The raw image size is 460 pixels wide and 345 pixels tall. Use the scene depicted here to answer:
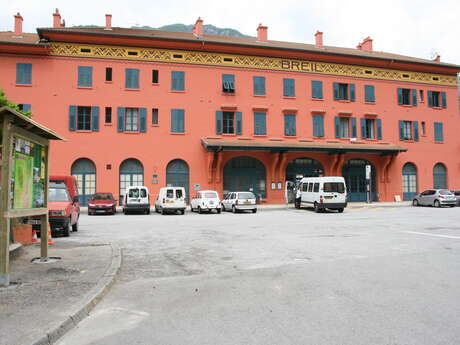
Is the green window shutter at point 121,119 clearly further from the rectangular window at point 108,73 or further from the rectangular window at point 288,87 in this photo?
the rectangular window at point 288,87

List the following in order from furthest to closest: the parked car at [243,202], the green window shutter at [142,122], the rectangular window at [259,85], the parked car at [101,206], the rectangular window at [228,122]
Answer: the rectangular window at [259,85], the rectangular window at [228,122], the green window shutter at [142,122], the parked car at [243,202], the parked car at [101,206]

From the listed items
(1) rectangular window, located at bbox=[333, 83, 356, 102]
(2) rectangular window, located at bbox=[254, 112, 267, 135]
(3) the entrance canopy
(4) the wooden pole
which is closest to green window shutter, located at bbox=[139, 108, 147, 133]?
(3) the entrance canopy

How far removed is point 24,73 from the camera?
91.7ft

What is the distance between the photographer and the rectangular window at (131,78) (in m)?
29.4

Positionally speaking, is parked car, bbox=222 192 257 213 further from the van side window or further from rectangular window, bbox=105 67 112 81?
rectangular window, bbox=105 67 112 81

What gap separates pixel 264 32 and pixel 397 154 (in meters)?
16.2

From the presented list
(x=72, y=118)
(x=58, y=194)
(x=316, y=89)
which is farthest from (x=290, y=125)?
(x=58, y=194)

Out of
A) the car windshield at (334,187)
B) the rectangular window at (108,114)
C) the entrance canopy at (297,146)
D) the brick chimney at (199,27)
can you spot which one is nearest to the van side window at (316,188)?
the car windshield at (334,187)

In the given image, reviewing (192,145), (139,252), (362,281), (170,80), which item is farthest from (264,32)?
(362,281)

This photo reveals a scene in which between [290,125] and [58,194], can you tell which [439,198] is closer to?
[290,125]

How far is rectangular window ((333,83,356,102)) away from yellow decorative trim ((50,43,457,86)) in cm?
97

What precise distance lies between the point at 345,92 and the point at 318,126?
433 cm

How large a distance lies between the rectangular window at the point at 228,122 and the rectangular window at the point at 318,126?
7.18m

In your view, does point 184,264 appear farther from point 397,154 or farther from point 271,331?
point 397,154
